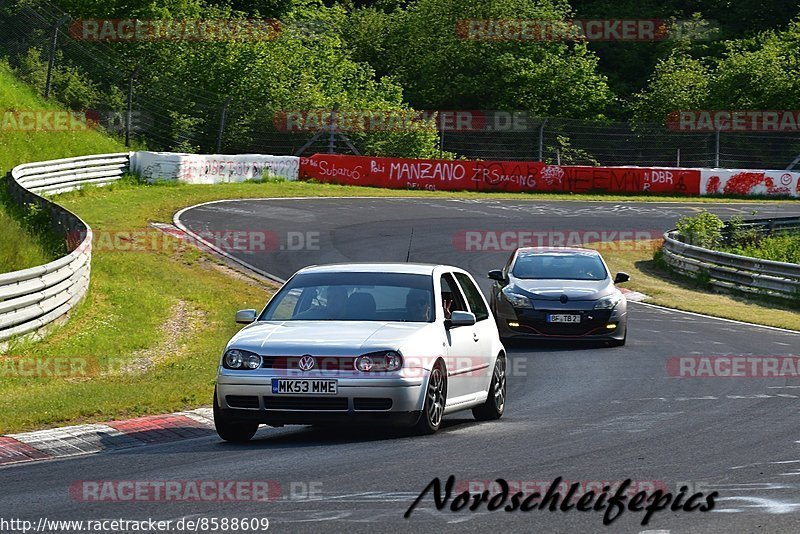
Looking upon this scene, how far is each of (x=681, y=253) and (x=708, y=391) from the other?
1856 centimetres

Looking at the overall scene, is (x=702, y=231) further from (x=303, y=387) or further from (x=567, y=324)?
(x=303, y=387)

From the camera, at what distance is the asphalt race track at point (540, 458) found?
6758 millimetres

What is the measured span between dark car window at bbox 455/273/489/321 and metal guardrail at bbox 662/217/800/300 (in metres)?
17.0

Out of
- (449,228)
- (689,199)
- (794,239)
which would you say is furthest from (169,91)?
(794,239)

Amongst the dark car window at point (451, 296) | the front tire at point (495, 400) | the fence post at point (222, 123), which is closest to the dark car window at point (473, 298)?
the dark car window at point (451, 296)

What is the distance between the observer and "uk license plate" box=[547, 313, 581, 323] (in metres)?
18.4

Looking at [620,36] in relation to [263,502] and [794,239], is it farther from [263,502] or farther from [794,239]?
[263,502]

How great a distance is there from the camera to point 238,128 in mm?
46812

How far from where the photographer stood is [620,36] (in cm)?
7869

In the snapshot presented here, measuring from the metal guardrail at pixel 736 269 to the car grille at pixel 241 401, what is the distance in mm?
20111

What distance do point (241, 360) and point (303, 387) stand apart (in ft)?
1.99

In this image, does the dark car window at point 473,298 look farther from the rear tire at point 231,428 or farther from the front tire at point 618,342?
the front tire at point 618,342

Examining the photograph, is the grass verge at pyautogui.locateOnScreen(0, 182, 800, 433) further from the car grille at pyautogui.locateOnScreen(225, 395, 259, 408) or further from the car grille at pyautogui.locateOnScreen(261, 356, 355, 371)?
the car grille at pyautogui.locateOnScreen(261, 356, 355, 371)

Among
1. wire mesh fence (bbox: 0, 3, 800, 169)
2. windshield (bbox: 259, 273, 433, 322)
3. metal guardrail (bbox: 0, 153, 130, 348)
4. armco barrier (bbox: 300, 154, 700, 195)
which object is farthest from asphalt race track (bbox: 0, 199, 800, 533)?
wire mesh fence (bbox: 0, 3, 800, 169)
